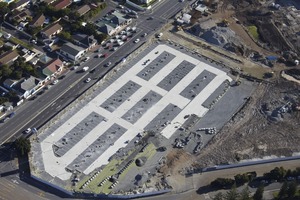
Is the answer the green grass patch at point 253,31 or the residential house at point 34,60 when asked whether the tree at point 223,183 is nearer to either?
the green grass patch at point 253,31

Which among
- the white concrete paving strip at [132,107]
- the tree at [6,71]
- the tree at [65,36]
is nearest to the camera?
the white concrete paving strip at [132,107]

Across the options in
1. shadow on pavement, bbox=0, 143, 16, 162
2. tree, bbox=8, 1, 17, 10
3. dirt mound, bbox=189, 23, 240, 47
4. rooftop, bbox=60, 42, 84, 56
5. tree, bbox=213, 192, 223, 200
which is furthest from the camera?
tree, bbox=8, 1, 17, 10

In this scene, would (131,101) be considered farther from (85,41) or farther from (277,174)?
(277,174)

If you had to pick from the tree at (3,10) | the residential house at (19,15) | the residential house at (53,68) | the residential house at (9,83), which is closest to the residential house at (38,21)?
the residential house at (19,15)

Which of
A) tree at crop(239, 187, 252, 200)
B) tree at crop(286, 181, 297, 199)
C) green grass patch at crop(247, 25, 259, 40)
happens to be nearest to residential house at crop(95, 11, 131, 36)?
green grass patch at crop(247, 25, 259, 40)

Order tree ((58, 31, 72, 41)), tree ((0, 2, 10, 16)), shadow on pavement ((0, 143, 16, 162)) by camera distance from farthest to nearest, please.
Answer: tree ((0, 2, 10, 16)) → tree ((58, 31, 72, 41)) → shadow on pavement ((0, 143, 16, 162))

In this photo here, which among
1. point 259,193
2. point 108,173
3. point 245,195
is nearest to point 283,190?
point 259,193

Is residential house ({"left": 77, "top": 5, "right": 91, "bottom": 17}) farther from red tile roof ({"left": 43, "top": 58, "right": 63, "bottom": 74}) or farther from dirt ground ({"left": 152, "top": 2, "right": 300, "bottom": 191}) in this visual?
dirt ground ({"left": 152, "top": 2, "right": 300, "bottom": 191})
